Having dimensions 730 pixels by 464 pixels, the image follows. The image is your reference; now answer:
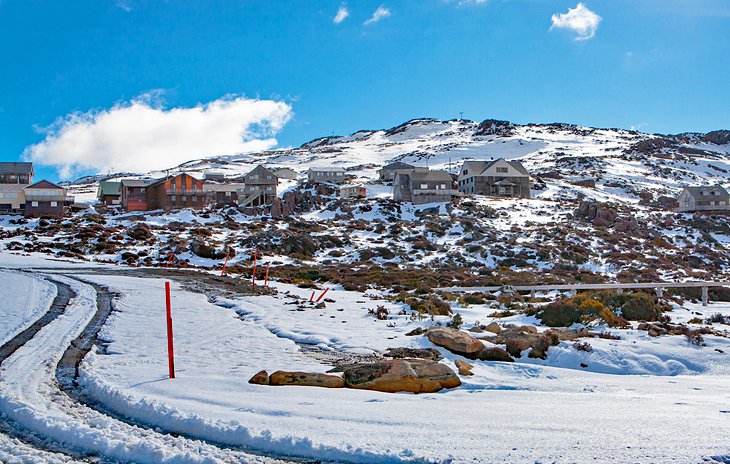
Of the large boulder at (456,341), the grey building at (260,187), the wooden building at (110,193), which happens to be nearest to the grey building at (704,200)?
the grey building at (260,187)

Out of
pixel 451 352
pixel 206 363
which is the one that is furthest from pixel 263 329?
pixel 451 352

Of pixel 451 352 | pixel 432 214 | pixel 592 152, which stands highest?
pixel 592 152

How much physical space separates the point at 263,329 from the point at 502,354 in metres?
6.46

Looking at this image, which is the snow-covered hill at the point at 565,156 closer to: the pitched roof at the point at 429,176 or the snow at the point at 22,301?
the pitched roof at the point at 429,176

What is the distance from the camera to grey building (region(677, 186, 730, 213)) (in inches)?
2936

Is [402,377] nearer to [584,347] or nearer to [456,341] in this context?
[456,341]

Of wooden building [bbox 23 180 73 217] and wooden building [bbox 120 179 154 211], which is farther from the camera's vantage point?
wooden building [bbox 120 179 154 211]

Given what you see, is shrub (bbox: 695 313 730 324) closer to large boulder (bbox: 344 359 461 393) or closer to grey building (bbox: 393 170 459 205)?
large boulder (bbox: 344 359 461 393)

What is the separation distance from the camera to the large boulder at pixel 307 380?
27.1 ft

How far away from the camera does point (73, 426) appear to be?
6.19 meters

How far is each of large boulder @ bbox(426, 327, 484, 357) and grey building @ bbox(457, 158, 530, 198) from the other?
7762 cm

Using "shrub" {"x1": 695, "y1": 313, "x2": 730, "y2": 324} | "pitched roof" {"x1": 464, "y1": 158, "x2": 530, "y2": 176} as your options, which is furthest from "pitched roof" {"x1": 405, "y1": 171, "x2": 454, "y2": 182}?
"shrub" {"x1": 695, "y1": 313, "x2": 730, "y2": 324}

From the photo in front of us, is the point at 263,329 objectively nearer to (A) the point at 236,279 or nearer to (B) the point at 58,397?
(B) the point at 58,397

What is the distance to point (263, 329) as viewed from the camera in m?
14.1
